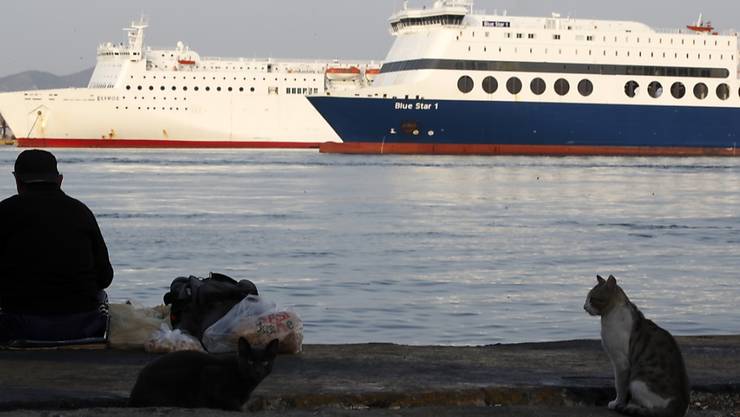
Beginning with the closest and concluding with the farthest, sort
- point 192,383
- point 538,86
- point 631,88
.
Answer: point 192,383 → point 538,86 → point 631,88

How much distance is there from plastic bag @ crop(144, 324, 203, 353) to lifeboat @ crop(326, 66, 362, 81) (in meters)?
55.8

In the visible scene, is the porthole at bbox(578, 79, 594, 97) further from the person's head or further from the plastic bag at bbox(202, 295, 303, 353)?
the person's head

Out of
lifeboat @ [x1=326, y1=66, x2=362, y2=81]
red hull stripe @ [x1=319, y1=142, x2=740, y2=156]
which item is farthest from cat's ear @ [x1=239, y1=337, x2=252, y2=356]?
lifeboat @ [x1=326, y1=66, x2=362, y2=81]

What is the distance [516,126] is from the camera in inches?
1930

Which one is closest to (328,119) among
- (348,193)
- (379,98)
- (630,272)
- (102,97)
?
(379,98)

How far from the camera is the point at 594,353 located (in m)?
5.49

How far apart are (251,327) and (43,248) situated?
88 centimetres

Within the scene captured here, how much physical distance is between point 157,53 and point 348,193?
39693 mm

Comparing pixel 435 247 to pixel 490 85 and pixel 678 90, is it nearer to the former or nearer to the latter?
pixel 490 85

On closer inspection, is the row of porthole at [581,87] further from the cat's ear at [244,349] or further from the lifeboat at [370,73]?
the cat's ear at [244,349]

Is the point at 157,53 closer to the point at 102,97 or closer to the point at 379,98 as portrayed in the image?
the point at 102,97

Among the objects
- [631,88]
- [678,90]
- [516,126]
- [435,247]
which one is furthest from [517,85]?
[435,247]

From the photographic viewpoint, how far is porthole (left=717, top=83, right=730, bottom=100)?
5097 centimetres

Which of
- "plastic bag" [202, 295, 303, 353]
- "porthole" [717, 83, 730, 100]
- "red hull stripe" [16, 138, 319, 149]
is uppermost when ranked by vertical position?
"porthole" [717, 83, 730, 100]
